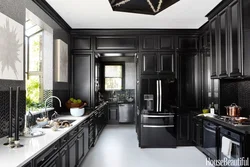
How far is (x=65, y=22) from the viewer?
518 centimetres

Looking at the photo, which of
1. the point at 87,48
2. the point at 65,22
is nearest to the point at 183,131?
the point at 87,48

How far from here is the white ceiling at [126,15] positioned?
403cm

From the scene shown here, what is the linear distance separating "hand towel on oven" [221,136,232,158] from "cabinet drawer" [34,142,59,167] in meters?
2.35

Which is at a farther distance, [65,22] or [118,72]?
[118,72]

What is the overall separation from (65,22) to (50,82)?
5.03ft

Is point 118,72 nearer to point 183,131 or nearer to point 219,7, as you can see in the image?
point 183,131

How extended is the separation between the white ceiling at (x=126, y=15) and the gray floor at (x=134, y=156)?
287cm

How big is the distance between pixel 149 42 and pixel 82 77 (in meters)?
1.89

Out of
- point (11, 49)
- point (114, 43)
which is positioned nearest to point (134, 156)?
point (114, 43)

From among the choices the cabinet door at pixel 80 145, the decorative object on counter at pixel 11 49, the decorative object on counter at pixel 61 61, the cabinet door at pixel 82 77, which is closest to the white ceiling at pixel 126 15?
the decorative object on counter at pixel 61 61

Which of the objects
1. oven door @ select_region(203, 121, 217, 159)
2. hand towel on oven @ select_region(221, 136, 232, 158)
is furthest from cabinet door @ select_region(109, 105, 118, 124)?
hand towel on oven @ select_region(221, 136, 232, 158)

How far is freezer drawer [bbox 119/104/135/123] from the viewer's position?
8.90 m

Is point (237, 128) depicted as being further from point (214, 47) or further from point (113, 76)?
point (113, 76)

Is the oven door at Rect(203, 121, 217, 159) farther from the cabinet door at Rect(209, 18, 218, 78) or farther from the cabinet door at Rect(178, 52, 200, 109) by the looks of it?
the cabinet door at Rect(178, 52, 200, 109)
